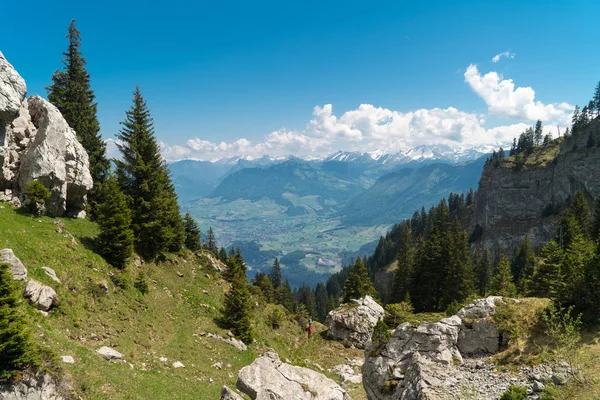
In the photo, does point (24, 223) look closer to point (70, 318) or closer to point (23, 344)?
point (70, 318)

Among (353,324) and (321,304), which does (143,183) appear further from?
(321,304)

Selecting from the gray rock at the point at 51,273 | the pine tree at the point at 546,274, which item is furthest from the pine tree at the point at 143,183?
the pine tree at the point at 546,274

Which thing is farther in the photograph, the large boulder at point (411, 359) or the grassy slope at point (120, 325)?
the large boulder at point (411, 359)

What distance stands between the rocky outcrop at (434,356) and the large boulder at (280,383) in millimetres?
3877

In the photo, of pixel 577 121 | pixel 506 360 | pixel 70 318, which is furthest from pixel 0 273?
pixel 577 121

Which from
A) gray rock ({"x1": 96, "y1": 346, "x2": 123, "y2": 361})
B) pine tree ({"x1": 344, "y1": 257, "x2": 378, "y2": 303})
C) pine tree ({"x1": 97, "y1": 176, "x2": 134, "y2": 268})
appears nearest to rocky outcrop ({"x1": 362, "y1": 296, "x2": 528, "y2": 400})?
gray rock ({"x1": 96, "y1": 346, "x2": 123, "y2": 361})

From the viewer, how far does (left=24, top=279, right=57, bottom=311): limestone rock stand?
1688 centimetres

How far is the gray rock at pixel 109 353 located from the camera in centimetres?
1793

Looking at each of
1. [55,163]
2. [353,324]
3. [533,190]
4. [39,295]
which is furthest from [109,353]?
[533,190]

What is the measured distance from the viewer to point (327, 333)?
4697cm

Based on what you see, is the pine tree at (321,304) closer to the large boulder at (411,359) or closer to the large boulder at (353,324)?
the large boulder at (353,324)

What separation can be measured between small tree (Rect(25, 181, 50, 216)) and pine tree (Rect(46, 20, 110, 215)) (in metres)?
11.3

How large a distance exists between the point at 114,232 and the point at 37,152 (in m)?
11.3

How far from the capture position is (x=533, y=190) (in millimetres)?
138125
